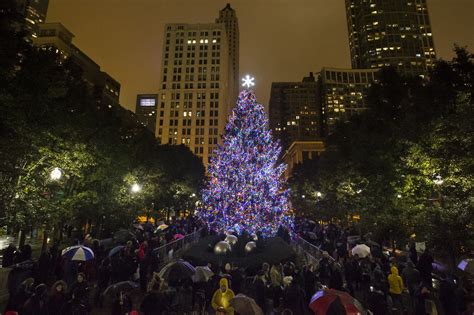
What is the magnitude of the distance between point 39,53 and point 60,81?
5.76ft

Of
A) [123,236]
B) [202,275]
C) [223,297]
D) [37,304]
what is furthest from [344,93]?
[37,304]

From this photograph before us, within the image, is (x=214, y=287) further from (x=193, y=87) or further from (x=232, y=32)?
(x=232, y=32)

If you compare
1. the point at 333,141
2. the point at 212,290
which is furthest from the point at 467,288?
the point at 333,141

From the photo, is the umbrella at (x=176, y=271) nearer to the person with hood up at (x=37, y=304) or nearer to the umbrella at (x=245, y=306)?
the person with hood up at (x=37, y=304)

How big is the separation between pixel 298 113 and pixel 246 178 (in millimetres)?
157646

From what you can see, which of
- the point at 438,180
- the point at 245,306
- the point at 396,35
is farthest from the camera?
the point at 396,35

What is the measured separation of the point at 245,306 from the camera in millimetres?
6285

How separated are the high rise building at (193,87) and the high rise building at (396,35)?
9641 cm

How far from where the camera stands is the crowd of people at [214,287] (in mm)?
7195

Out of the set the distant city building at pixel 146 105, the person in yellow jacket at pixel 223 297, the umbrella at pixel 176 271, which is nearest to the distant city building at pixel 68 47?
the distant city building at pixel 146 105

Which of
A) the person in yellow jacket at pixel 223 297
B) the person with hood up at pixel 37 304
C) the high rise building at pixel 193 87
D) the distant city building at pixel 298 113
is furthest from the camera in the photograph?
the distant city building at pixel 298 113

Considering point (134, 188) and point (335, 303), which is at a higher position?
point (134, 188)

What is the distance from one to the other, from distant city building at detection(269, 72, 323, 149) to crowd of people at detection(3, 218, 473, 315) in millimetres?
154176

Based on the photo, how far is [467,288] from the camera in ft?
29.1
